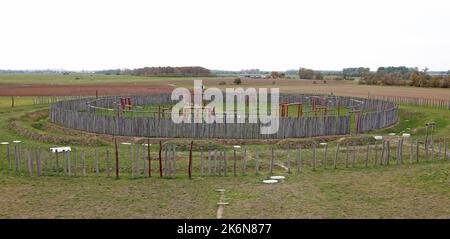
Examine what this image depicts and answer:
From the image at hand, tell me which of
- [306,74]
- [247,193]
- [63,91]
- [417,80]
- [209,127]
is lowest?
[247,193]

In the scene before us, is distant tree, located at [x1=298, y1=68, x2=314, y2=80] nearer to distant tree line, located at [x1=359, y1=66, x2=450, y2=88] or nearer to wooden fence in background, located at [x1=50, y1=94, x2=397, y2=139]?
distant tree line, located at [x1=359, y1=66, x2=450, y2=88]

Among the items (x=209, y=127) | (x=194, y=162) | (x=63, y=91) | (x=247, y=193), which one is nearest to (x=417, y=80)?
(x=63, y=91)

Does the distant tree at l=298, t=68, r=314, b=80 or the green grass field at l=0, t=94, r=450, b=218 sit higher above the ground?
the distant tree at l=298, t=68, r=314, b=80

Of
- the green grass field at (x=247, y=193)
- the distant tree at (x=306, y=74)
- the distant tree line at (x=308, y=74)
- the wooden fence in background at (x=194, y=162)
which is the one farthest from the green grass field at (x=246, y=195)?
the distant tree at (x=306, y=74)

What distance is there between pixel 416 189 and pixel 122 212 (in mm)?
7808

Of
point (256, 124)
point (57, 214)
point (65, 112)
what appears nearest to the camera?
point (57, 214)

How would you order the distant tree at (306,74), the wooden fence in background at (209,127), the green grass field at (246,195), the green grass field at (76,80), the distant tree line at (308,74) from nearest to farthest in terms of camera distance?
the green grass field at (246,195)
the wooden fence in background at (209,127)
the green grass field at (76,80)
the distant tree line at (308,74)
the distant tree at (306,74)

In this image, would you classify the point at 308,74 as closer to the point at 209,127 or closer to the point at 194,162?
the point at 209,127

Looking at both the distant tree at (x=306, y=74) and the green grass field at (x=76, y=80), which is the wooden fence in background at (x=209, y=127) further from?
the distant tree at (x=306, y=74)

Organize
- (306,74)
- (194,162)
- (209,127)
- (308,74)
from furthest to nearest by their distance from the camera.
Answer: (306,74)
(308,74)
(209,127)
(194,162)

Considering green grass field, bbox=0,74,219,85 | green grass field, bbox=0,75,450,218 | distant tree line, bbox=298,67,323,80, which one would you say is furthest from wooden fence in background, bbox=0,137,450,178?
distant tree line, bbox=298,67,323,80
